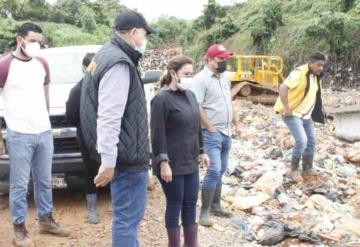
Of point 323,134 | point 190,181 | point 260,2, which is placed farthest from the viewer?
point 260,2

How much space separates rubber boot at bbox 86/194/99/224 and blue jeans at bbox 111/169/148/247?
1.91 meters

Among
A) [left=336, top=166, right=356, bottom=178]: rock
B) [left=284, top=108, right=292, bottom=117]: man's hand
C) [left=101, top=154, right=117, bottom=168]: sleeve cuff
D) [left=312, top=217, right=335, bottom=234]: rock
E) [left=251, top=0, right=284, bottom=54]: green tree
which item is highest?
[left=251, top=0, right=284, bottom=54]: green tree

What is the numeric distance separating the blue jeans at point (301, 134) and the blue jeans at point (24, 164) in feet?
11.8

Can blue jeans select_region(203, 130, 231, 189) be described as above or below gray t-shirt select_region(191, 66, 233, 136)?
below

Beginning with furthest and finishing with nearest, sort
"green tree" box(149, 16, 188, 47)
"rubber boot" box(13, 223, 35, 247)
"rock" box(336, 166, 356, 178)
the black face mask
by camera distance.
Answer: "green tree" box(149, 16, 188, 47)
"rock" box(336, 166, 356, 178)
the black face mask
"rubber boot" box(13, 223, 35, 247)

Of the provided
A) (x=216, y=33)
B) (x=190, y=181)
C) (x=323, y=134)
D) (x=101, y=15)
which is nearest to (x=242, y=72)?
(x=323, y=134)

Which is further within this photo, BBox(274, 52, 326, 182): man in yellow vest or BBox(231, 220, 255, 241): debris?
BBox(274, 52, 326, 182): man in yellow vest

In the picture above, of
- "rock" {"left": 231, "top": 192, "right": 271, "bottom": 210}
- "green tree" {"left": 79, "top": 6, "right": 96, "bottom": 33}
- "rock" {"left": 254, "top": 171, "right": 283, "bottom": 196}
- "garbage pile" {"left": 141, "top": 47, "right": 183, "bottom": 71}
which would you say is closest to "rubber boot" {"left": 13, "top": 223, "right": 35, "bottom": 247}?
"rock" {"left": 231, "top": 192, "right": 271, "bottom": 210}

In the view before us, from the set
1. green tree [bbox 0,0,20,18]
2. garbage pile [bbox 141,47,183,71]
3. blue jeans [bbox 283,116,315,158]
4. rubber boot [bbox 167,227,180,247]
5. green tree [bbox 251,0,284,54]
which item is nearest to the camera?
rubber boot [bbox 167,227,180,247]

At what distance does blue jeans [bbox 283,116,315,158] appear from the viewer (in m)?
6.89

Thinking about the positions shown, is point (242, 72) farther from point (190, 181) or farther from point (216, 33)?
point (190, 181)

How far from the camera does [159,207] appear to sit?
586 centimetres

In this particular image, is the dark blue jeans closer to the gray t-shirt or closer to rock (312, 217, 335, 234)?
the gray t-shirt

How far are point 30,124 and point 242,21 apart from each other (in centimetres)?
2526
